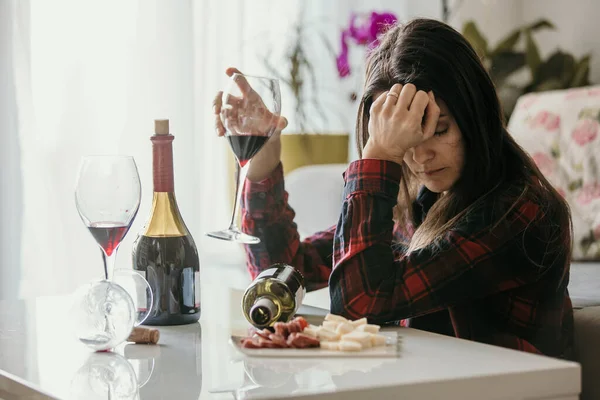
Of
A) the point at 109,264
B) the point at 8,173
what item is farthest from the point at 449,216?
the point at 8,173

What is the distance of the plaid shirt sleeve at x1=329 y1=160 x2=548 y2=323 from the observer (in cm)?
121

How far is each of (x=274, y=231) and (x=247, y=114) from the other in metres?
0.41

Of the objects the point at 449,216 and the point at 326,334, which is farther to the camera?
the point at 449,216

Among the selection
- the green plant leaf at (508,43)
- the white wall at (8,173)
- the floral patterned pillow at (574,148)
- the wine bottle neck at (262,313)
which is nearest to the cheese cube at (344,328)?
the wine bottle neck at (262,313)

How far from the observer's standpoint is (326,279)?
167cm

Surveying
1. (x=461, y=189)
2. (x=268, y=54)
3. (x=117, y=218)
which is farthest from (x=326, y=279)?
(x=268, y=54)

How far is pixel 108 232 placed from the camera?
3.45ft

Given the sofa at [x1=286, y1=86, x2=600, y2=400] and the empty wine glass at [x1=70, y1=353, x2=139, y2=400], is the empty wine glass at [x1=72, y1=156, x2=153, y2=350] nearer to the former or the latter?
the empty wine glass at [x1=70, y1=353, x2=139, y2=400]

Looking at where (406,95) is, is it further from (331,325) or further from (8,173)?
(8,173)

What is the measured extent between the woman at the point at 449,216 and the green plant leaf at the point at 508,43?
7.36 ft

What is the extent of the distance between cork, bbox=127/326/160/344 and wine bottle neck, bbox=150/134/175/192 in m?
0.23

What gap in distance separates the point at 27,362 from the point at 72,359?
0.05m

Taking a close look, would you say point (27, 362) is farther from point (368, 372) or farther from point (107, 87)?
point (107, 87)

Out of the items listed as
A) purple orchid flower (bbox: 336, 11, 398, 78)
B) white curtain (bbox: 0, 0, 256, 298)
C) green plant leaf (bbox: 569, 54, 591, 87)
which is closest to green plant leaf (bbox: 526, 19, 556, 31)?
green plant leaf (bbox: 569, 54, 591, 87)
